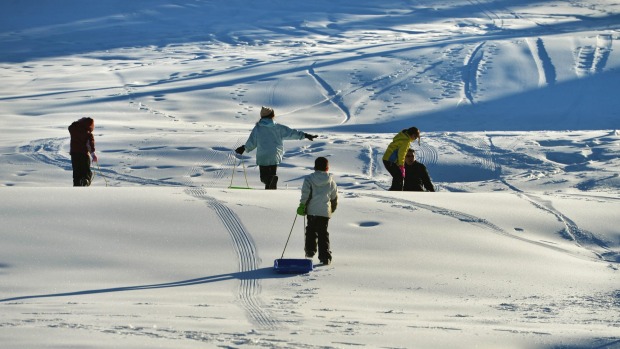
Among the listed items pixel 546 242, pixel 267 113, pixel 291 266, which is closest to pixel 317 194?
pixel 291 266

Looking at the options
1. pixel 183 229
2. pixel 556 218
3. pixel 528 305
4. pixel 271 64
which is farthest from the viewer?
pixel 271 64

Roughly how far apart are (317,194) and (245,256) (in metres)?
0.89

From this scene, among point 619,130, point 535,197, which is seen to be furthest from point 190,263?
point 619,130

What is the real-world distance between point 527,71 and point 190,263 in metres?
19.3

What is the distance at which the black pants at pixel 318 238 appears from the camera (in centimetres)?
842

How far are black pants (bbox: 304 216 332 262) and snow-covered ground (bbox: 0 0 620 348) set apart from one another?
0.60 ft

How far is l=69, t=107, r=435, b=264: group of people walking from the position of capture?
8.38 metres

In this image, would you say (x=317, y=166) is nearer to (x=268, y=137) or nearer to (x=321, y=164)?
(x=321, y=164)

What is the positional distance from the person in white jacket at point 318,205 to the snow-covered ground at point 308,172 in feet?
0.78

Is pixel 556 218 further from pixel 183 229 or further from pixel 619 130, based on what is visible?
pixel 619 130

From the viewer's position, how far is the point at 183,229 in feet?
29.9

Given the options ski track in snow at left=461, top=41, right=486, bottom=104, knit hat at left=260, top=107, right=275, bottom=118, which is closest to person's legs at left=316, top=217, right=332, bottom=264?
knit hat at left=260, top=107, right=275, bottom=118

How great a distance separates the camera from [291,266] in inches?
318

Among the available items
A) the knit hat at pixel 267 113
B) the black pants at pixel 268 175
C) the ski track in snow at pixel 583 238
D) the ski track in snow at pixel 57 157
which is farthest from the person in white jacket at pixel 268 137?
the ski track in snow at pixel 57 157
